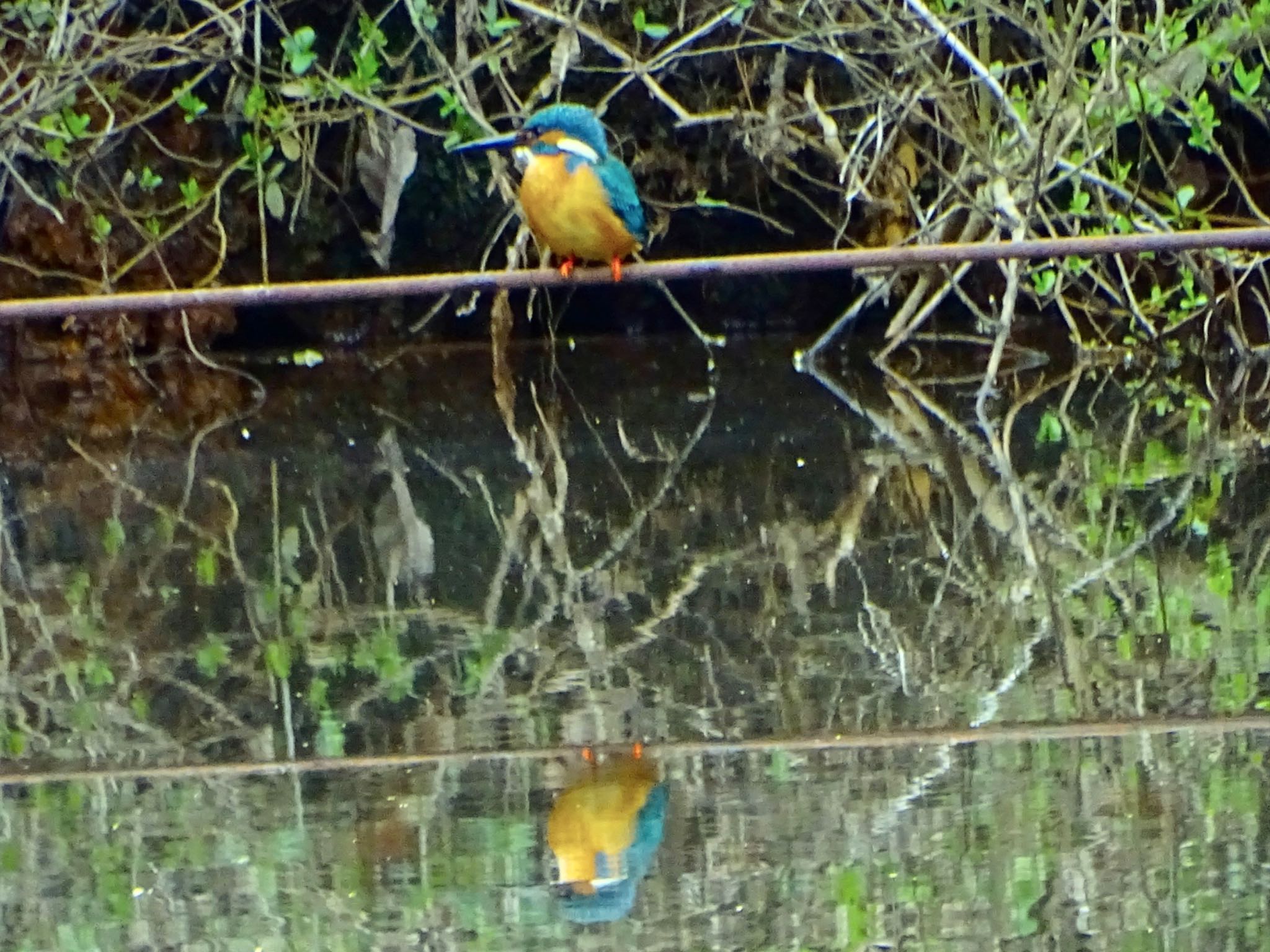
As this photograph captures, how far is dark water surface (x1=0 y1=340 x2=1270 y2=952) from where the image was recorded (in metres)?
2.51

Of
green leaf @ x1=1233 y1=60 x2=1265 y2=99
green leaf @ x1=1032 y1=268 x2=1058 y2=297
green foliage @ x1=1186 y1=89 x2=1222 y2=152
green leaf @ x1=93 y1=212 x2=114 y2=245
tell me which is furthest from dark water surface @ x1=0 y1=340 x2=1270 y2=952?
green leaf @ x1=93 y1=212 x2=114 y2=245

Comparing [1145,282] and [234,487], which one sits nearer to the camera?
[234,487]

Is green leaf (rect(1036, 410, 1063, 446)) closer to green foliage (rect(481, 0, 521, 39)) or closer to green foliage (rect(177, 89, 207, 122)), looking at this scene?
green foliage (rect(481, 0, 521, 39))

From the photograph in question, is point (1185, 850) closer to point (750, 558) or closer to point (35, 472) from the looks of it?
point (750, 558)

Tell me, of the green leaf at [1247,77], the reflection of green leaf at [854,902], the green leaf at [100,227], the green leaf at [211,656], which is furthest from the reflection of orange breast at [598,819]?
the green leaf at [100,227]

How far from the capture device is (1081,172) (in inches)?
296

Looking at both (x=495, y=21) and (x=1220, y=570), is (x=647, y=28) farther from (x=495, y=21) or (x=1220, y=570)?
(x=1220, y=570)

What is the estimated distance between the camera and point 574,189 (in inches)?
187

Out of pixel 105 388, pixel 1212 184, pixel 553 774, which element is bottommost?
pixel 553 774

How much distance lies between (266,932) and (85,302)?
2021 mm

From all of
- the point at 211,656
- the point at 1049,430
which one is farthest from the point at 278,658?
the point at 1049,430

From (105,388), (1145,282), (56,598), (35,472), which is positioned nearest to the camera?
(56,598)

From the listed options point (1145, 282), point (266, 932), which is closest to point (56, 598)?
point (266, 932)

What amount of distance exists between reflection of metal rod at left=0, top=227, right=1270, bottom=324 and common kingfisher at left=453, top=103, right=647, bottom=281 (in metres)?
0.61
